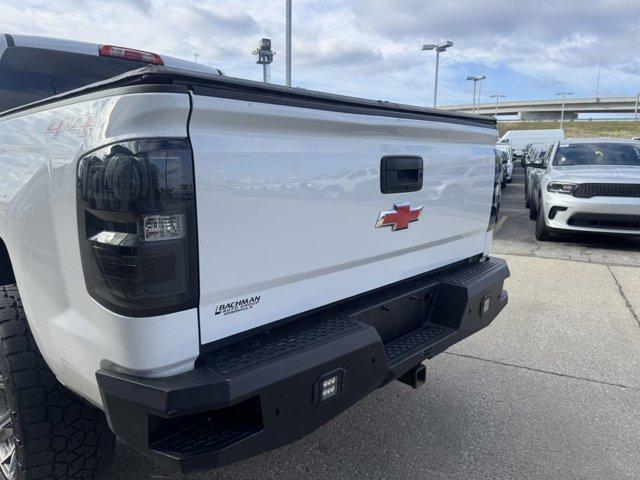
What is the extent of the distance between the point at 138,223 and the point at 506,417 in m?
2.63

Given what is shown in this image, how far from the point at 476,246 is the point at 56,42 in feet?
9.59

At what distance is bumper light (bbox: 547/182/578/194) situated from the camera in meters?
7.86

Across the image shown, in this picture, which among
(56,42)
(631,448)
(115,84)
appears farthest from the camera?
(56,42)

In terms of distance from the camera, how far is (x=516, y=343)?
428 centimetres

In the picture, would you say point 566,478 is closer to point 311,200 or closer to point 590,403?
point 590,403

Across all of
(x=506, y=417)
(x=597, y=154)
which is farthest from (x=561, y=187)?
(x=506, y=417)

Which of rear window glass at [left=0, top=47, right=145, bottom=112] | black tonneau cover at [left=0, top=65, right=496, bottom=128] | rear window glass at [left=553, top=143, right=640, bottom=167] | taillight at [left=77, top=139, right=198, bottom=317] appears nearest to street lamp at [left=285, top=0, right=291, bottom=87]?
rear window glass at [left=553, top=143, right=640, bottom=167]

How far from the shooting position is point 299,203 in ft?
6.24

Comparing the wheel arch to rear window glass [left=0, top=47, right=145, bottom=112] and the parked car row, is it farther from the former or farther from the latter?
the parked car row

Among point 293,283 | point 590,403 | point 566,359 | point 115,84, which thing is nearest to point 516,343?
point 566,359

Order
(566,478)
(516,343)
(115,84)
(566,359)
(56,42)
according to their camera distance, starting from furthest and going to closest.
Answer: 1. (516,343)
2. (566,359)
3. (56,42)
4. (566,478)
5. (115,84)

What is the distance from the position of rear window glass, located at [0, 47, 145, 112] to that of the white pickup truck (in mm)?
1046

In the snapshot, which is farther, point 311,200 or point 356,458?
point 356,458

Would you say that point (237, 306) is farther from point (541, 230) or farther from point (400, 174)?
point (541, 230)
